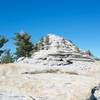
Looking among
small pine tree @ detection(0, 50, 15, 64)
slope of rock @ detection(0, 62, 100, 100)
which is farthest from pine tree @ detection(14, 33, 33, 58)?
slope of rock @ detection(0, 62, 100, 100)

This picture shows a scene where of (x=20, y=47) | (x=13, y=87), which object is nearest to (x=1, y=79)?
(x=13, y=87)

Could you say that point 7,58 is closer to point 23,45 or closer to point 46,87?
point 23,45

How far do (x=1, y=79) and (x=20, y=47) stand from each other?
235 feet

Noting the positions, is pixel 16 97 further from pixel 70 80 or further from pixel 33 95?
pixel 70 80

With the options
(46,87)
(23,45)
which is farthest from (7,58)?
(46,87)

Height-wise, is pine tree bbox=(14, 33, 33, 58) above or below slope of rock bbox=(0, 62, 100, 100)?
above

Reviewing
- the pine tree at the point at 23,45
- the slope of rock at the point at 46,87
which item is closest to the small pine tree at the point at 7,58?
the pine tree at the point at 23,45

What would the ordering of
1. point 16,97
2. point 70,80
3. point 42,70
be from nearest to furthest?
point 16,97
point 70,80
point 42,70

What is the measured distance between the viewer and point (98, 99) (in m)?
20.4

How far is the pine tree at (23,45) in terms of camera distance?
91938 millimetres

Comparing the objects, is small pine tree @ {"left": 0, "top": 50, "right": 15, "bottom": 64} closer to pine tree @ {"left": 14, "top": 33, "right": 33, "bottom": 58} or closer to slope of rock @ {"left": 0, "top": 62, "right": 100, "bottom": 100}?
pine tree @ {"left": 14, "top": 33, "right": 33, "bottom": 58}

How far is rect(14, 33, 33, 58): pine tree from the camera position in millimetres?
91938

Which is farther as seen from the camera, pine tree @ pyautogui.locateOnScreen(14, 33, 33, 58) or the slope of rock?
pine tree @ pyautogui.locateOnScreen(14, 33, 33, 58)

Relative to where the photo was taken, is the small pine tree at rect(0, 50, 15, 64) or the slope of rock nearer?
the slope of rock
